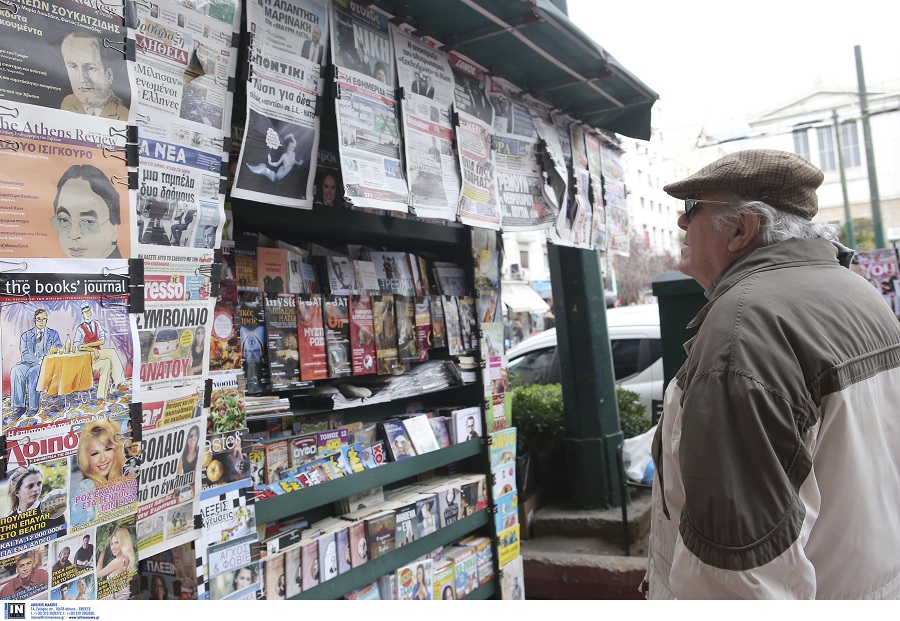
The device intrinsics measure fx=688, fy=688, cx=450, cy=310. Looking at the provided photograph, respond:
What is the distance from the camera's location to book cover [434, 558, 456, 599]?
3.70 m

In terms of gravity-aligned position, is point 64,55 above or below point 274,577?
above

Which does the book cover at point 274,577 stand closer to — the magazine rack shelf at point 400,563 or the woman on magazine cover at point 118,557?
the magazine rack shelf at point 400,563

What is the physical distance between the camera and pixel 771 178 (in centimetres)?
164

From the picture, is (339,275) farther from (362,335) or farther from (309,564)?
(309,564)

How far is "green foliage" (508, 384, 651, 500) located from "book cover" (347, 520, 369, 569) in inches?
103

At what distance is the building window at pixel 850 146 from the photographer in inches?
1184

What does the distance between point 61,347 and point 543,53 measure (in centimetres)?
269

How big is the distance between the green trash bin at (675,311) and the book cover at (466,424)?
1.12 metres

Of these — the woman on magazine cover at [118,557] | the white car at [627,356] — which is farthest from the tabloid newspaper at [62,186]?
the white car at [627,356]

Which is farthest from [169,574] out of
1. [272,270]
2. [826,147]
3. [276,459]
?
[826,147]

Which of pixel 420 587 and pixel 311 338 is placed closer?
pixel 311 338
